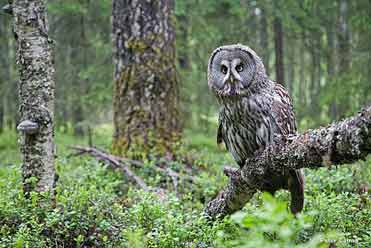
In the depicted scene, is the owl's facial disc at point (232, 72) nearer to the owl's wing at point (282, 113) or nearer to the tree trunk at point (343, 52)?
the owl's wing at point (282, 113)

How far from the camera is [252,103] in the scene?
14.5ft

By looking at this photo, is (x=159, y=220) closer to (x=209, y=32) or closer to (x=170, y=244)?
(x=170, y=244)

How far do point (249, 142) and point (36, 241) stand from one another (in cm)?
203

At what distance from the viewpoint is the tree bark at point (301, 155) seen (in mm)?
2951

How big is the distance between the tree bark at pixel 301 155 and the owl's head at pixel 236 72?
64 cm

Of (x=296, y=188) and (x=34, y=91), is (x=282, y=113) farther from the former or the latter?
(x=34, y=91)

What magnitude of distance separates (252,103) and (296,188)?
827 mm

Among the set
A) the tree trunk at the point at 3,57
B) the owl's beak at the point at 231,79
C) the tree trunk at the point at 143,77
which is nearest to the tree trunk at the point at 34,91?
the owl's beak at the point at 231,79

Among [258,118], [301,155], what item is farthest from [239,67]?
[301,155]

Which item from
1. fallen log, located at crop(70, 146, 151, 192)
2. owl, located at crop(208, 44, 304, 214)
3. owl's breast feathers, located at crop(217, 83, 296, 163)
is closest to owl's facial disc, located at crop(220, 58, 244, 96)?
owl, located at crop(208, 44, 304, 214)

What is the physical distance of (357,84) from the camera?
8734mm

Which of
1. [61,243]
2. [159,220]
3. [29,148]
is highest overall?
[29,148]

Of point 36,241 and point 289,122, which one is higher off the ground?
point 289,122

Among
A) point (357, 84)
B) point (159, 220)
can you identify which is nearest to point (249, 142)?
point (159, 220)
